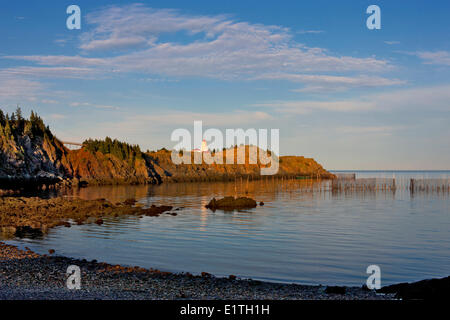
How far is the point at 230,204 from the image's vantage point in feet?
169

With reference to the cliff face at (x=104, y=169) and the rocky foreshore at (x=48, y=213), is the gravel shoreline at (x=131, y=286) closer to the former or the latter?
the rocky foreshore at (x=48, y=213)

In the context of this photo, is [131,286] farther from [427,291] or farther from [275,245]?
[275,245]

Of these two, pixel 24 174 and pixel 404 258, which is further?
pixel 24 174

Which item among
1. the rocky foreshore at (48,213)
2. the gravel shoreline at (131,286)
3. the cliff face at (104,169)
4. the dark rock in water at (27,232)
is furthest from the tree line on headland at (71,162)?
the gravel shoreline at (131,286)

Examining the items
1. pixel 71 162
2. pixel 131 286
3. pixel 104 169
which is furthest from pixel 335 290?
pixel 104 169

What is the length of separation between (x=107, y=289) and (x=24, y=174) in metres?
86.4

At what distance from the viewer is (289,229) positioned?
110ft

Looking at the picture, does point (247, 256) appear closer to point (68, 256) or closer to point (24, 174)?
point (68, 256)

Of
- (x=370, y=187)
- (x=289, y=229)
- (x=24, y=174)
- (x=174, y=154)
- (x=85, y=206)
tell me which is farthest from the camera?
(x=174, y=154)

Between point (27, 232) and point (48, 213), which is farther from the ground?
point (48, 213)

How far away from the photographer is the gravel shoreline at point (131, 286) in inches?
503

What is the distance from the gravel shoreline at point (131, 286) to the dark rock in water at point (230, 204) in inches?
1261

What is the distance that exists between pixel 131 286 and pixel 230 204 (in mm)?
37373
